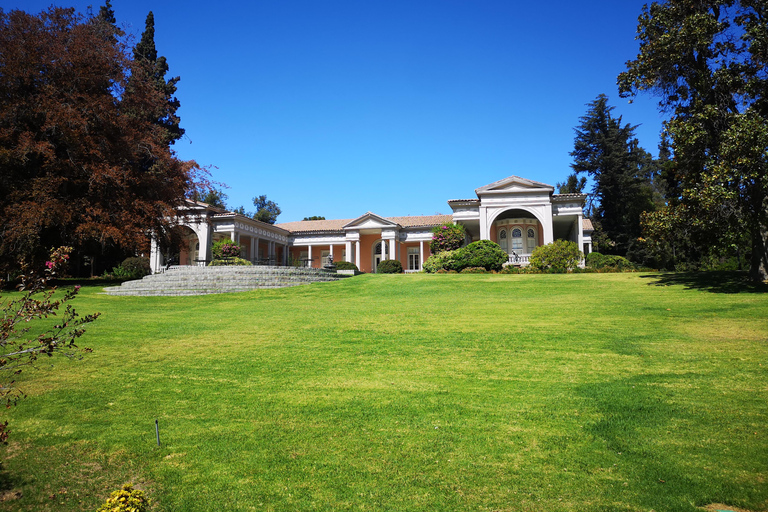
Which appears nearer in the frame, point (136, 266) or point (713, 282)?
point (713, 282)

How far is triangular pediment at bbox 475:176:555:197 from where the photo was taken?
31391mm

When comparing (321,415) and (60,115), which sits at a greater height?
(60,115)

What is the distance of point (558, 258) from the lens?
82.3ft

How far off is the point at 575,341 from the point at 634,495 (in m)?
5.28

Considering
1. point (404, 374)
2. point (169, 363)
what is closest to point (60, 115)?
point (169, 363)

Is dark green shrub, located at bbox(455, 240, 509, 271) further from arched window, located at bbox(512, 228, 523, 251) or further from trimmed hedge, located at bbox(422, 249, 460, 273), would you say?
arched window, located at bbox(512, 228, 523, 251)

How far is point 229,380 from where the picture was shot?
678 centimetres

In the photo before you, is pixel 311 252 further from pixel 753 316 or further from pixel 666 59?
pixel 753 316

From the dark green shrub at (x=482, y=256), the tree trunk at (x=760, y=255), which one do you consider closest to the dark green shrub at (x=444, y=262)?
the dark green shrub at (x=482, y=256)

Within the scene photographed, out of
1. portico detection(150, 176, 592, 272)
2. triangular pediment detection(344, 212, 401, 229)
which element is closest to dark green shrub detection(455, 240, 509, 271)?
portico detection(150, 176, 592, 272)

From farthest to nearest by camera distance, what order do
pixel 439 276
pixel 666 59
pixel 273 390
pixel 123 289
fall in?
pixel 439 276 < pixel 123 289 < pixel 666 59 < pixel 273 390

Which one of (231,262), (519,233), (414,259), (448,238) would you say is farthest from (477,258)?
(414,259)

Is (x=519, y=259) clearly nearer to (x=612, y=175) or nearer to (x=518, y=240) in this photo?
(x=518, y=240)

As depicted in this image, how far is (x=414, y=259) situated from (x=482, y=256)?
1599 cm
